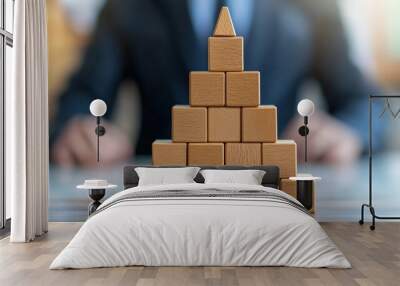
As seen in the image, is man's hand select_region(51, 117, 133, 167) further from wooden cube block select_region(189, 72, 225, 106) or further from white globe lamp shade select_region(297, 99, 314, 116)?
white globe lamp shade select_region(297, 99, 314, 116)

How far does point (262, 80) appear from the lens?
8562 millimetres

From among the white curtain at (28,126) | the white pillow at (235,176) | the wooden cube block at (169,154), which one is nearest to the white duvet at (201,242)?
the white curtain at (28,126)

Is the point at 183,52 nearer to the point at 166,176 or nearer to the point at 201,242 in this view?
the point at 166,176

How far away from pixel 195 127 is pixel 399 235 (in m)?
2.63

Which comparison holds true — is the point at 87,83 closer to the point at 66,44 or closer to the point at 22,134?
the point at 66,44

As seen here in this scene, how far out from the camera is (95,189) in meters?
7.76

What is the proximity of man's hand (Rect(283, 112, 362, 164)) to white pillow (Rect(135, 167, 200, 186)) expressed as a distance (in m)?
1.76

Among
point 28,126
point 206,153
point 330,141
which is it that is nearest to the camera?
point 28,126

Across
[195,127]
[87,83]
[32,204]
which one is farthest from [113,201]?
[87,83]

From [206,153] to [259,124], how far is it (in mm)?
724

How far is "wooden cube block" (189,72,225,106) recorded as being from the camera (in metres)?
8.02

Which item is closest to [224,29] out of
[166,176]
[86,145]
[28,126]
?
[166,176]

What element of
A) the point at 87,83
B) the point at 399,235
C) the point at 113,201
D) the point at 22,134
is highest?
the point at 87,83

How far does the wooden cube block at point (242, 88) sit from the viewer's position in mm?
7996
